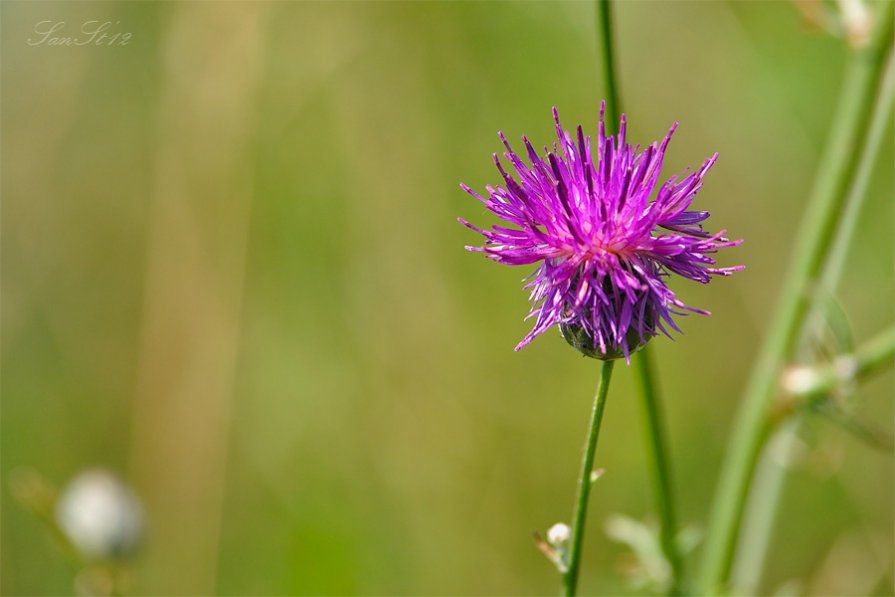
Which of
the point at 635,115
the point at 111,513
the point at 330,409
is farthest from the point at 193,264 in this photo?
the point at 635,115

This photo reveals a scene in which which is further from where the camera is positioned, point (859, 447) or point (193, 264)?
point (859, 447)

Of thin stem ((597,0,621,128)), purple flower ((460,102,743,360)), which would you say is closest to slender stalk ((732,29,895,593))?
thin stem ((597,0,621,128))

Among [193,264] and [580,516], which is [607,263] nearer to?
[580,516]

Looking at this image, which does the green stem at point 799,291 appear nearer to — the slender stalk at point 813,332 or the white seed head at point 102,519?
the slender stalk at point 813,332

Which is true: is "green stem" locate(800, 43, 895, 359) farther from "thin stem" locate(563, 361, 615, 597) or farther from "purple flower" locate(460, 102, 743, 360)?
"thin stem" locate(563, 361, 615, 597)
